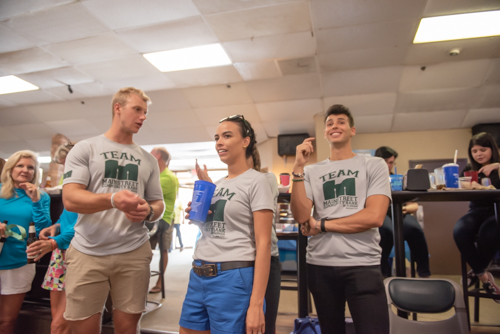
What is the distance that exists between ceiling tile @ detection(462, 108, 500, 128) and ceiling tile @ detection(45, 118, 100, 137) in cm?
749

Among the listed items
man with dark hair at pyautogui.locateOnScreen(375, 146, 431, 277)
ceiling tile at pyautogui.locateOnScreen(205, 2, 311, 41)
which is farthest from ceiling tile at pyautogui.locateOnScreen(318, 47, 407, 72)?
man with dark hair at pyautogui.locateOnScreen(375, 146, 431, 277)

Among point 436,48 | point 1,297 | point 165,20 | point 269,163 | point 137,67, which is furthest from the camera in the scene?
point 269,163

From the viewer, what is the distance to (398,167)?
616cm

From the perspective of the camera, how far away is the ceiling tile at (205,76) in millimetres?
4863

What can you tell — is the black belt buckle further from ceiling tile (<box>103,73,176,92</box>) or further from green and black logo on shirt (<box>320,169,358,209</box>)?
ceiling tile (<box>103,73,176,92</box>)

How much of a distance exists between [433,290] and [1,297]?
272 centimetres

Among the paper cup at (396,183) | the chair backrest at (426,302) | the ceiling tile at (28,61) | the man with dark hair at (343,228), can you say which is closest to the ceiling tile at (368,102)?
the paper cup at (396,183)

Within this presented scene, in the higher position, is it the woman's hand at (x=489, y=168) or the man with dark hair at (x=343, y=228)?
the woman's hand at (x=489, y=168)

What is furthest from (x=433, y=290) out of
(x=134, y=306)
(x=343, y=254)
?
(x=134, y=306)

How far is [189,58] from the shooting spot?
4.55 m

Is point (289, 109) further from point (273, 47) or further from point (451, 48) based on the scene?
point (451, 48)

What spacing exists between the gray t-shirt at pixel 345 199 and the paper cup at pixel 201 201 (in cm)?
57

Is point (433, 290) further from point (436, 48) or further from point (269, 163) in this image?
point (269, 163)

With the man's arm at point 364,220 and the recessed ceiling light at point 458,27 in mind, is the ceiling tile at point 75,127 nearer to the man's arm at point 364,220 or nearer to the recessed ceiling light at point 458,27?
the recessed ceiling light at point 458,27
